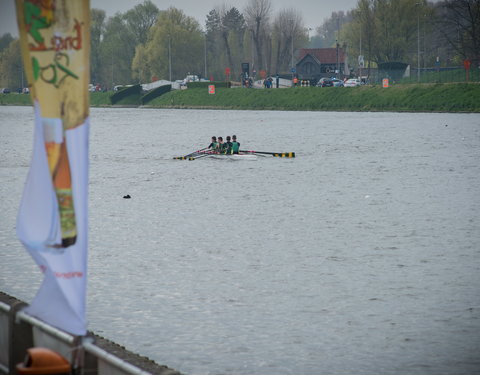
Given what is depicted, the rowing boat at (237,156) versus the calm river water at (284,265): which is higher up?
the calm river water at (284,265)

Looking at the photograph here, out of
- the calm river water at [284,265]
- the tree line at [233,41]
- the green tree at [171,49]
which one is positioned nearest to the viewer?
the calm river water at [284,265]

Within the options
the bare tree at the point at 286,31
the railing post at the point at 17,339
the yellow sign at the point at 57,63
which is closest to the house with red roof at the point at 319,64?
the bare tree at the point at 286,31

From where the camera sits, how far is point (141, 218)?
974 inches

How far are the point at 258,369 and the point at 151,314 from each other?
3.14 metres

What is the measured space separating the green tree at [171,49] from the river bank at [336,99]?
47.3ft

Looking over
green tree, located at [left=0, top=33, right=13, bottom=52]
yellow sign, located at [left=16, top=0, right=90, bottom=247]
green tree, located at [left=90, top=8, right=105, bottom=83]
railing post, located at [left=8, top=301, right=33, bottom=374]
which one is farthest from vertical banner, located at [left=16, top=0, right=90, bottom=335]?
green tree, located at [left=90, top=8, right=105, bottom=83]

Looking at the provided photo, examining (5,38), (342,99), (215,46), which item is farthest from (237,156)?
(215,46)

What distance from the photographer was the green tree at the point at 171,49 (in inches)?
5517

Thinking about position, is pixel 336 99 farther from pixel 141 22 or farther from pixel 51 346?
pixel 51 346

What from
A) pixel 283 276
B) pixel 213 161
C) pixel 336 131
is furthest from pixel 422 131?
pixel 283 276

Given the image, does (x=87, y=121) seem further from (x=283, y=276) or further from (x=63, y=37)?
(x=283, y=276)

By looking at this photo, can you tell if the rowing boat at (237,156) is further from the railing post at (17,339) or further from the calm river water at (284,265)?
the railing post at (17,339)

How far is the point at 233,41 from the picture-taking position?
16838 centimetres

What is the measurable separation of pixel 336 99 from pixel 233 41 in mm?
76142
